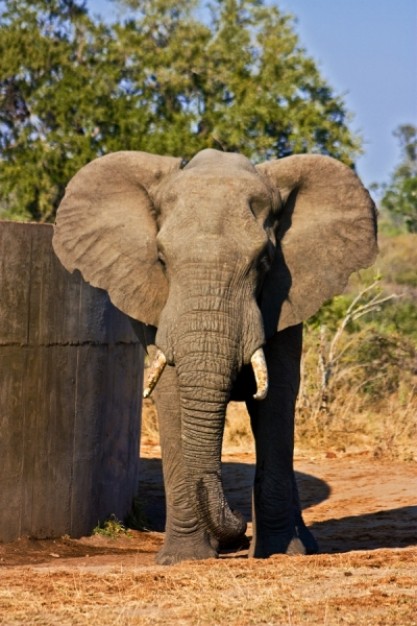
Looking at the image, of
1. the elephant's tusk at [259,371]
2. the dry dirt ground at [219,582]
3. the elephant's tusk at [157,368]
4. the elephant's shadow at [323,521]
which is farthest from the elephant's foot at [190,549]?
→ the elephant's shadow at [323,521]

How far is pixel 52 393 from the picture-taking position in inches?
384

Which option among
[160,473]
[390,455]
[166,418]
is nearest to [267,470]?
[166,418]

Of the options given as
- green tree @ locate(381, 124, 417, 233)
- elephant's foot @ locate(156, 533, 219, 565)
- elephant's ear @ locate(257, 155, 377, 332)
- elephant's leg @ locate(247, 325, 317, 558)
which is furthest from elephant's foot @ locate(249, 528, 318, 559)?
green tree @ locate(381, 124, 417, 233)

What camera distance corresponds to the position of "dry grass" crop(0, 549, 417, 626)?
6.32 m

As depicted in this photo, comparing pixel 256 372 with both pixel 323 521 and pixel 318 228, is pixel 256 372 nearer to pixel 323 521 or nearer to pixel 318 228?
pixel 318 228

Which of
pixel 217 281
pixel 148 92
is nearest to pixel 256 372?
pixel 217 281

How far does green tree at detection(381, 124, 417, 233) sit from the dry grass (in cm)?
1540

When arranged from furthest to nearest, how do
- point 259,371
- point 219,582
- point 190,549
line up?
point 190,549 → point 259,371 → point 219,582

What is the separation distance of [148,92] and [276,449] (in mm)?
20979

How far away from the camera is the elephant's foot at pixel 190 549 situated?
8695 millimetres

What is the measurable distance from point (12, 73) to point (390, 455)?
1735 cm

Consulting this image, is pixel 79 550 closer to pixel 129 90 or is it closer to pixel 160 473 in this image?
pixel 160 473

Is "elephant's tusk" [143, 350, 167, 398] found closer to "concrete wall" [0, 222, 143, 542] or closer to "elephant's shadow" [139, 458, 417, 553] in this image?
"concrete wall" [0, 222, 143, 542]

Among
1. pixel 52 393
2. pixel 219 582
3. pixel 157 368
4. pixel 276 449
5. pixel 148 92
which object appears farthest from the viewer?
pixel 148 92
